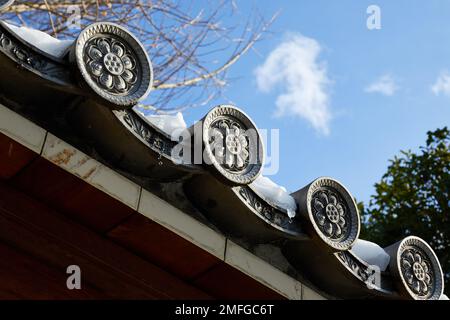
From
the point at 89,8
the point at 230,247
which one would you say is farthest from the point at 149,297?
the point at 89,8

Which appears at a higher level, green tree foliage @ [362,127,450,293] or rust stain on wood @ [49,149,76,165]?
green tree foliage @ [362,127,450,293]

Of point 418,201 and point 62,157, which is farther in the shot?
point 418,201

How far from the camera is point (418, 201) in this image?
10.1m

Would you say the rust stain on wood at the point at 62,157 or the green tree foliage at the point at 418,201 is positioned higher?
the green tree foliage at the point at 418,201

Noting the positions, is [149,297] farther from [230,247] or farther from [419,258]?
[419,258]

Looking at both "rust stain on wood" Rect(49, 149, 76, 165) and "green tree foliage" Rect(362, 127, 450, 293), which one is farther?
"green tree foliage" Rect(362, 127, 450, 293)

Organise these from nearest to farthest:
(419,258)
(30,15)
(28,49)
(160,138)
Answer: (28,49)
(160,138)
(419,258)
(30,15)

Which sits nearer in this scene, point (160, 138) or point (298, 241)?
point (160, 138)

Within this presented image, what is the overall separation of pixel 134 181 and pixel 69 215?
1.08 feet

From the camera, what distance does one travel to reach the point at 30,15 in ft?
29.8

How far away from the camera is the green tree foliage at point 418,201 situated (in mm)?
9688

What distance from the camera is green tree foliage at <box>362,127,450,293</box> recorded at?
969cm

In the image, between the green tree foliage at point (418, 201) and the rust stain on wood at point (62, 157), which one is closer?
the rust stain on wood at point (62, 157)

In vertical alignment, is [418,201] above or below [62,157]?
above
